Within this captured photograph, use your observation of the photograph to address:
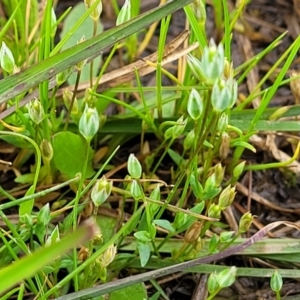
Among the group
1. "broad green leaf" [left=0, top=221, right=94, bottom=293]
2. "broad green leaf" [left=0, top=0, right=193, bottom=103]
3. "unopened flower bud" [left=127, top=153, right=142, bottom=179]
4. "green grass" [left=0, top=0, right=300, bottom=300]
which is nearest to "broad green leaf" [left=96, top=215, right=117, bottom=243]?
"green grass" [left=0, top=0, right=300, bottom=300]

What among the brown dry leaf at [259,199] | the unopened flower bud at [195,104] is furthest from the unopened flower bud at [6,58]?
the brown dry leaf at [259,199]

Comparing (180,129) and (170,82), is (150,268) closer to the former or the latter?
(180,129)

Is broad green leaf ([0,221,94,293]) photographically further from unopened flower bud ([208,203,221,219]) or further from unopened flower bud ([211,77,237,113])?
unopened flower bud ([208,203,221,219])

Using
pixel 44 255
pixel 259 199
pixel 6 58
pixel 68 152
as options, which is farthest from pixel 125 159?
pixel 44 255

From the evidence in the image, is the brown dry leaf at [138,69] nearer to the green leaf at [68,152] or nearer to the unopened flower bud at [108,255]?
the green leaf at [68,152]

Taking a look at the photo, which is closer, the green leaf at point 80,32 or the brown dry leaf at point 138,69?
the brown dry leaf at point 138,69

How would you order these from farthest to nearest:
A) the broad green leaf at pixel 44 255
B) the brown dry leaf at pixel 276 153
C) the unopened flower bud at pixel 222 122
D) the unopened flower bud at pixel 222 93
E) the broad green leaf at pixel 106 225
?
1. the brown dry leaf at pixel 276 153
2. the broad green leaf at pixel 106 225
3. the unopened flower bud at pixel 222 122
4. the unopened flower bud at pixel 222 93
5. the broad green leaf at pixel 44 255

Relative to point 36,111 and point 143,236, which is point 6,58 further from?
point 143,236
